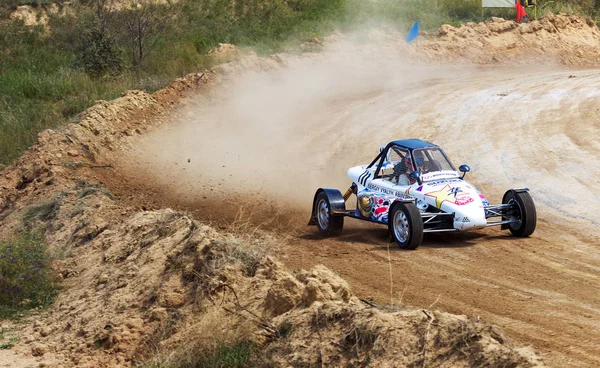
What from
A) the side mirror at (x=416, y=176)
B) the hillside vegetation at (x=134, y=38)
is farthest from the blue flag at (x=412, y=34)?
the side mirror at (x=416, y=176)

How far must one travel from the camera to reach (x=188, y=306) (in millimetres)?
9555

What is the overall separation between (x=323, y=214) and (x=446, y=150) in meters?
6.62

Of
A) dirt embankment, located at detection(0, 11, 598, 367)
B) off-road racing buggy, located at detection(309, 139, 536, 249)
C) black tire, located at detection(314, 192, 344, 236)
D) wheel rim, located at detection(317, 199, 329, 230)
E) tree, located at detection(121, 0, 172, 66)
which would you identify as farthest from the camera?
tree, located at detection(121, 0, 172, 66)

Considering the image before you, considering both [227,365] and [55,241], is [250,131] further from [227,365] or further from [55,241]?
[227,365]

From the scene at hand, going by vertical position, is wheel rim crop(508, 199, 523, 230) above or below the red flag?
below

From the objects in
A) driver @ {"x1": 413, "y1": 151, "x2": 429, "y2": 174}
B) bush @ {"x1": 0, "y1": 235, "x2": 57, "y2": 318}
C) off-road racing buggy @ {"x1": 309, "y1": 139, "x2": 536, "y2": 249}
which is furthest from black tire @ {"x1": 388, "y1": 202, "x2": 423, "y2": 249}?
bush @ {"x1": 0, "y1": 235, "x2": 57, "y2": 318}

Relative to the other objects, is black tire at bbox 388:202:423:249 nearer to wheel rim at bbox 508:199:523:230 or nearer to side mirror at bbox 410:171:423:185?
side mirror at bbox 410:171:423:185

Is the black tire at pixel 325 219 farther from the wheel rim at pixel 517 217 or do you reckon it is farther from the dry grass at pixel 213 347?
the dry grass at pixel 213 347

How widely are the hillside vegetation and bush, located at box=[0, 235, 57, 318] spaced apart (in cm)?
1005

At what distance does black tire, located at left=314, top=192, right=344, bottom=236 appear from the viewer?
14.3m

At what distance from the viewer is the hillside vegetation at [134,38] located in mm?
25109

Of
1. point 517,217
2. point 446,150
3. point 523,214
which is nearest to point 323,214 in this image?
point 517,217

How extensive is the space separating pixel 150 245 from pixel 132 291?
1221 millimetres

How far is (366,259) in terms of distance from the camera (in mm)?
12242
